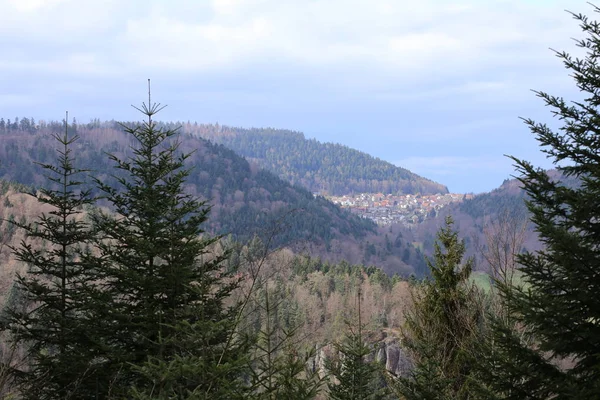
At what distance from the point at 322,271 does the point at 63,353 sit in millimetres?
114491

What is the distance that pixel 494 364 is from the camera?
6.25 metres

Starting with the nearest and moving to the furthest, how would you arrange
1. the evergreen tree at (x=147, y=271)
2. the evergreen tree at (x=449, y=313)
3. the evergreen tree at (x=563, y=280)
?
the evergreen tree at (x=563, y=280), the evergreen tree at (x=147, y=271), the evergreen tree at (x=449, y=313)

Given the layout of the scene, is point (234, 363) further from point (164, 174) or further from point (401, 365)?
point (401, 365)

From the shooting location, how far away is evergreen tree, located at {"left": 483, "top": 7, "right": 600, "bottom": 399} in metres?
5.62

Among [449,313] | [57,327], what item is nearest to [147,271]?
[57,327]

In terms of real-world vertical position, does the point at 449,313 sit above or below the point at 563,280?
below

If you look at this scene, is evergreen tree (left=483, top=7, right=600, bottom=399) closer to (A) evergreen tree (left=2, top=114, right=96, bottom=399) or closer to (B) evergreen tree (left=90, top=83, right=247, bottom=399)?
(B) evergreen tree (left=90, top=83, right=247, bottom=399)

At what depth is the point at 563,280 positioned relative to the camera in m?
5.75

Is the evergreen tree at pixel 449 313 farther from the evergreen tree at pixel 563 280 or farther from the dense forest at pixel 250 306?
the evergreen tree at pixel 563 280

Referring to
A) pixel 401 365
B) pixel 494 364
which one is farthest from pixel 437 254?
pixel 401 365

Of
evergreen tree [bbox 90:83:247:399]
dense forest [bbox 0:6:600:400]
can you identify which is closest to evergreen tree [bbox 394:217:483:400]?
dense forest [bbox 0:6:600:400]

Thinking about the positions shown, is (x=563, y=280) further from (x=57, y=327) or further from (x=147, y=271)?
(x=57, y=327)

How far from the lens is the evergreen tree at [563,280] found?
18.4ft

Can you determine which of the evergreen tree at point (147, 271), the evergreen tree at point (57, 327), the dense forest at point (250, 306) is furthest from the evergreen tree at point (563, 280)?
the evergreen tree at point (57, 327)
